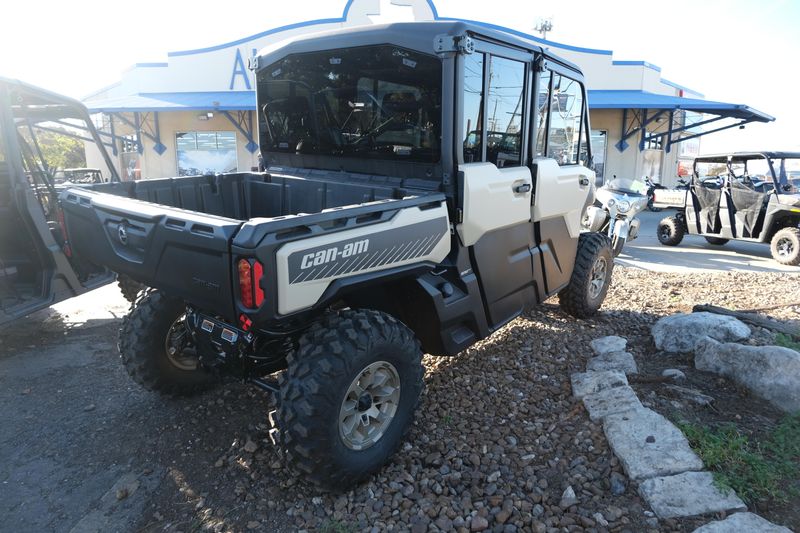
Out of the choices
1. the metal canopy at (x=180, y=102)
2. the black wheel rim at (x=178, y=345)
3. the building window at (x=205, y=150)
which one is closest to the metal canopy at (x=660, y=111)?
the metal canopy at (x=180, y=102)

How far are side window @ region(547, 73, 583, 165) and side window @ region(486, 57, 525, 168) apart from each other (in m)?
0.53

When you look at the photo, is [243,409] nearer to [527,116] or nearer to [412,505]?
[412,505]

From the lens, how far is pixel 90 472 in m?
3.24

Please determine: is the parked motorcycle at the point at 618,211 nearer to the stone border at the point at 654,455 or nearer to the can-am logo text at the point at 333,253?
the stone border at the point at 654,455

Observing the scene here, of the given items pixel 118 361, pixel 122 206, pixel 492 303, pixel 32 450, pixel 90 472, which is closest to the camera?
pixel 122 206

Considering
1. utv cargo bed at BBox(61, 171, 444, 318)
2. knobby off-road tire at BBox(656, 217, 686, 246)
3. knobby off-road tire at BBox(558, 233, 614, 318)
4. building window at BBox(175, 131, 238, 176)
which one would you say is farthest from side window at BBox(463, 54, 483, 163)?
building window at BBox(175, 131, 238, 176)

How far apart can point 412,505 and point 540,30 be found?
20359mm

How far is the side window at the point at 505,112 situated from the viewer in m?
3.65

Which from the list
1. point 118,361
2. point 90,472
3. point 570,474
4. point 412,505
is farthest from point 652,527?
point 118,361

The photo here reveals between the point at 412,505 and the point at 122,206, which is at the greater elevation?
the point at 122,206

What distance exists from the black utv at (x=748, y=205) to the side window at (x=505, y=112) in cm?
763

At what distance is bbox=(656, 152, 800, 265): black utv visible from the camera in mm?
9344

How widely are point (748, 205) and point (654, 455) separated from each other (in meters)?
8.71

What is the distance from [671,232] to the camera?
11.2 meters
